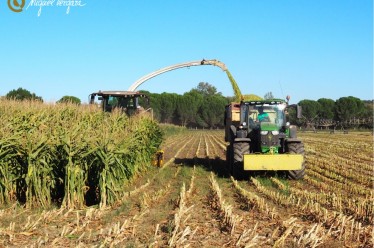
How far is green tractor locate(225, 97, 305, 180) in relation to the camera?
1101 centimetres

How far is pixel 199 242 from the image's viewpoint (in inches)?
220

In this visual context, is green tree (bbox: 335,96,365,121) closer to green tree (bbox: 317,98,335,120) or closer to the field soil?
green tree (bbox: 317,98,335,120)

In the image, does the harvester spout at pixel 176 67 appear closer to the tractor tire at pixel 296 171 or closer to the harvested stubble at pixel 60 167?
the tractor tire at pixel 296 171

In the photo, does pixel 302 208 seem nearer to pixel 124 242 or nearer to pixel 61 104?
pixel 124 242

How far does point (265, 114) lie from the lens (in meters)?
12.4

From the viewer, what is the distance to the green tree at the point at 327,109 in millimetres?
97062

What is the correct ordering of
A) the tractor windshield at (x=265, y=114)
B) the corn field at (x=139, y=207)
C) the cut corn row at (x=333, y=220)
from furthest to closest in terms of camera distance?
the tractor windshield at (x=265, y=114) → the cut corn row at (x=333, y=220) → the corn field at (x=139, y=207)

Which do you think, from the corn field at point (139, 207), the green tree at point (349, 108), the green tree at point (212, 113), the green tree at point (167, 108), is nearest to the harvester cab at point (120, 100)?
the corn field at point (139, 207)

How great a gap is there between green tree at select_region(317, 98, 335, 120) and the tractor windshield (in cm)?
8912

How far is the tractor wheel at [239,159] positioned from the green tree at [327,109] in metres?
90.0

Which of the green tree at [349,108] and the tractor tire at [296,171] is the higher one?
the green tree at [349,108]

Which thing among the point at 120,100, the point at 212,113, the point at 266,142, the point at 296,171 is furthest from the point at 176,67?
the point at 212,113

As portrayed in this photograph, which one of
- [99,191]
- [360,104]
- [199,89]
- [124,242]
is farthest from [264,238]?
[199,89]

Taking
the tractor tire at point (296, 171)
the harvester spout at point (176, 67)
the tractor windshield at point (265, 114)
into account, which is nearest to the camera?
the tractor tire at point (296, 171)
